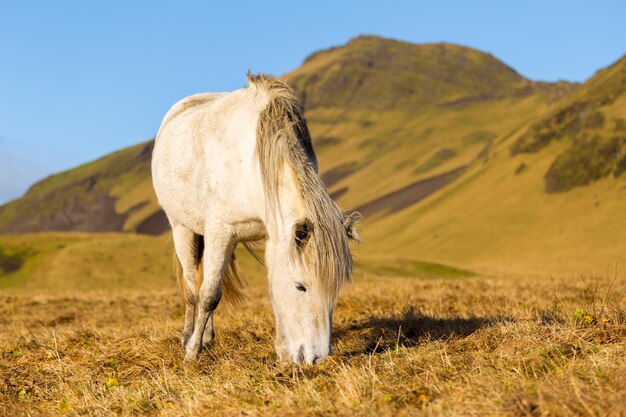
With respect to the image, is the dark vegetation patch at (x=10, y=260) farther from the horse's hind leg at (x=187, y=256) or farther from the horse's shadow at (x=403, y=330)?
the horse's shadow at (x=403, y=330)

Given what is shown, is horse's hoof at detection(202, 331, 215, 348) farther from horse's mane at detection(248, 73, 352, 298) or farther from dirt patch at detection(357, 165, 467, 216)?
dirt patch at detection(357, 165, 467, 216)

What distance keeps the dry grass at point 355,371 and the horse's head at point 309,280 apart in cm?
28

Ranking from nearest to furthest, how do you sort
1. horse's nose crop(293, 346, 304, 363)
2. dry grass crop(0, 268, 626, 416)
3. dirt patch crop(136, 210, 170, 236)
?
dry grass crop(0, 268, 626, 416), horse's nose crop(293, 346, 304, 363), dirt patch crop(136, 210, 170, 236)

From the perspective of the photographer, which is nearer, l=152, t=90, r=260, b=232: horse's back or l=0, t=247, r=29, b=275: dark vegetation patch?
l=152, t=90, r=260, b=232: horse's back

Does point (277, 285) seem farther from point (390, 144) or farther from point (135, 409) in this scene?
point (390, 144)

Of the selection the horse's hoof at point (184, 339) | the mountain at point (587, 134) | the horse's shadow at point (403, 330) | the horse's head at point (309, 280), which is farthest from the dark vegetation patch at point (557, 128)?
the horse's head at point (309, 280)

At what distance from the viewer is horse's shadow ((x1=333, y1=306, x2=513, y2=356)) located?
7.22 m

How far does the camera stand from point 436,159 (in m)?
167

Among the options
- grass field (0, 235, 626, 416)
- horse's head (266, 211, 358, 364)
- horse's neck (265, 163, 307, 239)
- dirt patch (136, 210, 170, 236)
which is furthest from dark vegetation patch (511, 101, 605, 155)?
horse's head (266, 211, 358, 364)

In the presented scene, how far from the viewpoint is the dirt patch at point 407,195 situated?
5103 inches

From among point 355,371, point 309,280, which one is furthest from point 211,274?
point 355,371

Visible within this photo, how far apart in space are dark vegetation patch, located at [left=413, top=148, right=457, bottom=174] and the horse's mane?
15407 centimetres

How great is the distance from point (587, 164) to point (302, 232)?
295 ft

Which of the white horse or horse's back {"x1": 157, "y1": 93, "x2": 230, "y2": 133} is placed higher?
horse's back {"x1": 157, "y1": 93, "x2": 230, "y2": 133}
